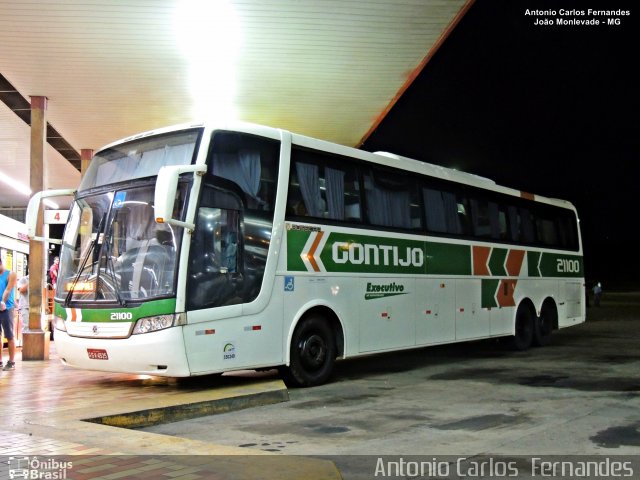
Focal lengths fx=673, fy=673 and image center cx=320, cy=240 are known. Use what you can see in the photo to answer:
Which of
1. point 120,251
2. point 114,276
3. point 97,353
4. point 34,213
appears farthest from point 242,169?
point 34,213

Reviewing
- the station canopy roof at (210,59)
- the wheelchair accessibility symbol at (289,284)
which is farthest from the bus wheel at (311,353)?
the station canopy roof at (210,59)

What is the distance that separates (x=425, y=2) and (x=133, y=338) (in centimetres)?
709

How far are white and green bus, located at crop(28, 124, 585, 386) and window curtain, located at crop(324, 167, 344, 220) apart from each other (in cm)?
2

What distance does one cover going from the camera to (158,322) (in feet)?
26.6

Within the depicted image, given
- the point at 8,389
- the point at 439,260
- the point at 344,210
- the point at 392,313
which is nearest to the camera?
the point at 8,389

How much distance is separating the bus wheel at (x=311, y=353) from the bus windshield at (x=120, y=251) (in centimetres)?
239

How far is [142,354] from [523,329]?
10453 millimetres

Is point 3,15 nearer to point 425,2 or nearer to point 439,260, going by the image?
point 425,2

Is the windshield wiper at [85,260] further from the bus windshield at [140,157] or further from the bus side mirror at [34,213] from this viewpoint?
the bus side mirror at [34,213]

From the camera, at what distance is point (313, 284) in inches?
392

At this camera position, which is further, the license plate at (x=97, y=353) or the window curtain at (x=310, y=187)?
the window curtain at (x=310, y=187)

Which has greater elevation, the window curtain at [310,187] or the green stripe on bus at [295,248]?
the window curtain at [310,187]

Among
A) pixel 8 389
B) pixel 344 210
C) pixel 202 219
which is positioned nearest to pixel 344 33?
pixel 344 210

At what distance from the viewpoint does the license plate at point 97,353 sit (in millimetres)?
8477
